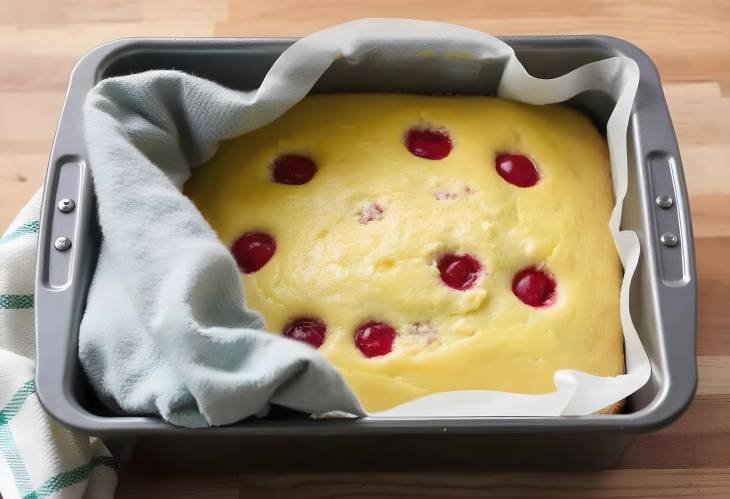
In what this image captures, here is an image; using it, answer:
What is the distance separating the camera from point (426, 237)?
1.03 meters

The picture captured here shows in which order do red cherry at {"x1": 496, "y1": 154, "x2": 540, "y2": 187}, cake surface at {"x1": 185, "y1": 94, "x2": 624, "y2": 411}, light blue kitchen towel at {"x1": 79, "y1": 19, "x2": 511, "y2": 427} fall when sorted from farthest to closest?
red cherry at {"x1": 496, "y1": 154, "x2": 540, "y2": 187}
cake surface at {"x1": 185, "y1": 94, "x2": 624, "y2": 411}
light blue kitchen towel at {"x1": 79, "y1": 19, "x2": 511, "y2": 427}

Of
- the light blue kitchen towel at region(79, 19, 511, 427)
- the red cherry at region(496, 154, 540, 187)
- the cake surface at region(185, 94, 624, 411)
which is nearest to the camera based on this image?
the light blue kitchen towel at region(79, 19, 511, 427)

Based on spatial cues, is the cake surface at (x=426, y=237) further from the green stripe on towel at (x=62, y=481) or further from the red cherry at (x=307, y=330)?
the green stripe on towel at (x=62, y=481)

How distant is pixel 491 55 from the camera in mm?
1096

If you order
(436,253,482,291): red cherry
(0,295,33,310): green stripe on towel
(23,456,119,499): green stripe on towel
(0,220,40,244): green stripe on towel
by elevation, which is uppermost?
(436,253,482,291): red cherry

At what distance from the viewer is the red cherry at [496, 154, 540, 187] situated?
42.5 inches

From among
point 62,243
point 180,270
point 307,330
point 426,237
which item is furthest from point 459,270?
point 62,243

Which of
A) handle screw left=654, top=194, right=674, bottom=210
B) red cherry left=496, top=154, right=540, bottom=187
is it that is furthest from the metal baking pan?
red cherry left=496, top=154, right=540, bottom=187

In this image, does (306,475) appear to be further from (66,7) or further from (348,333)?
(66,7)

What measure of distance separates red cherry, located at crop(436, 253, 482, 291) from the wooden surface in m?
0.21

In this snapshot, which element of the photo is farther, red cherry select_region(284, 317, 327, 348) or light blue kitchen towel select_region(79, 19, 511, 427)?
red cherry select_region(284, 317, 327, 348)

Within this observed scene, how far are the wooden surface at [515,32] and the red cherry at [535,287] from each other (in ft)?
0.64

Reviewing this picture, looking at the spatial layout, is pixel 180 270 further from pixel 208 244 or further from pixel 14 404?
pixel 14 404

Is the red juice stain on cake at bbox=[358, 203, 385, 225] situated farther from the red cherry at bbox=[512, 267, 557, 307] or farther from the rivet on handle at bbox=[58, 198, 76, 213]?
the rivet on handle at bbox=[58, 198, 76, 213]
